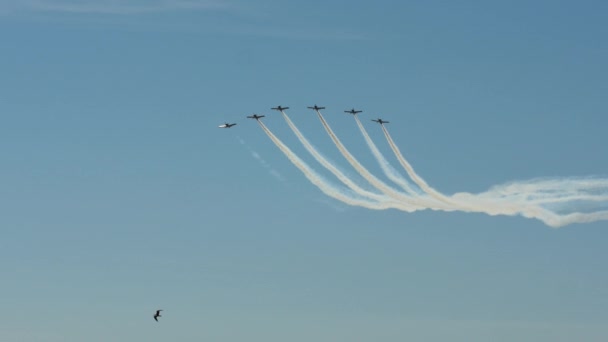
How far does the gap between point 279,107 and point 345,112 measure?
16.7 metres

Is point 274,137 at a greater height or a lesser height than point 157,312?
greater

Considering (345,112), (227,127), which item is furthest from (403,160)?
(227,127)

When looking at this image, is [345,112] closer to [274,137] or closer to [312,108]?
[312,108]

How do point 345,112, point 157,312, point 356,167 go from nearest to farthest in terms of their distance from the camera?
point 157,312
point 356,167
point 345,112

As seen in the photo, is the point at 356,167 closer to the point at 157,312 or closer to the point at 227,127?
the point at 227,127

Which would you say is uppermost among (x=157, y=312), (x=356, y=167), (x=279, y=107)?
(x=279, y=107)

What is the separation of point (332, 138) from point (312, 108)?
42.5 ft

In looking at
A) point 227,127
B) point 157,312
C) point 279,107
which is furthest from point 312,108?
point 157,312

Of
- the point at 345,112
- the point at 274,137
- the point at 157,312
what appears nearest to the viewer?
the point at 157,312

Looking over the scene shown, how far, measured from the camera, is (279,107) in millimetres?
175000

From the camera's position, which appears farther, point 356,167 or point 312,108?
point 312,108

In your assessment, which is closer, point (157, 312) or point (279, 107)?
point (157, 312)

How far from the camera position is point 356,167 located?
529 ft

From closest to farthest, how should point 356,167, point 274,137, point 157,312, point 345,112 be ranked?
point 157,312 → point 356,167 → point 274,137 → point 345,112
